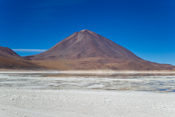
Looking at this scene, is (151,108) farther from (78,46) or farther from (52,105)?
(78,46)

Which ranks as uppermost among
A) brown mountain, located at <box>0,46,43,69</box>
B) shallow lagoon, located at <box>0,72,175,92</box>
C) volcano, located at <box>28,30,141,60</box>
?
volcano, located at <box>28,30,141,60</box>

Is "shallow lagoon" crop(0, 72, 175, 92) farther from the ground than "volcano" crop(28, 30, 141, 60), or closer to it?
closer to it

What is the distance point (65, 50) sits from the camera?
17638cm

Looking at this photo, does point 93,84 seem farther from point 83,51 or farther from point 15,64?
point 83,51

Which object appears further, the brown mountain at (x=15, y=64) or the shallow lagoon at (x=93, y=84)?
the brown mountain at (x=15, y=64)

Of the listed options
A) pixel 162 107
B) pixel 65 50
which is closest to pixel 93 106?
pixel 162 107

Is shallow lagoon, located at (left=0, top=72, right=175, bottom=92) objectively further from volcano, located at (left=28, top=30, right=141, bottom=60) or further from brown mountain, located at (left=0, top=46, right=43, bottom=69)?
volcano, located at (left=28, top=30, right=141, bottom=60)

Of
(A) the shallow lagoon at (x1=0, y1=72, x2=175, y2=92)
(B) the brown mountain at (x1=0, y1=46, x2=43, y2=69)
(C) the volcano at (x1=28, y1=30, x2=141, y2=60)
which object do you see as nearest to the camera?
(A) the shallow lagoon at (x1=0, y1=72, x2=175, y2=92)

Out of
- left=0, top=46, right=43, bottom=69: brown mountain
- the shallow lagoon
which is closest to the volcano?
left=0, top=46, right=43, bottom=69: brown mountain

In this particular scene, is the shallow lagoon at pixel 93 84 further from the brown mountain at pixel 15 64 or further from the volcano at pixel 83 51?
the volcano at pixel 83 51

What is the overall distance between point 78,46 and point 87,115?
570 ft

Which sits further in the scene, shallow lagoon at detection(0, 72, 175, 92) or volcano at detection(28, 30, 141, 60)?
volcano at detection(28, 30, 141, 60)

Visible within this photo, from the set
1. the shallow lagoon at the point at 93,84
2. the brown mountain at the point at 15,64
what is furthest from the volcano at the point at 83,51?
the shallow lagoon at the point at 93,84

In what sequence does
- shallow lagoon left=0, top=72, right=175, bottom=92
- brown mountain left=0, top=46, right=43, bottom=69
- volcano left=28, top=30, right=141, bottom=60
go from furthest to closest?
volcano left=28, top=30, right=141, bottom=60 → brown mountain left=0, top=46, right=43, bottom=69 → shallow lagoon left=0, top=72, right=175, bottom=92
